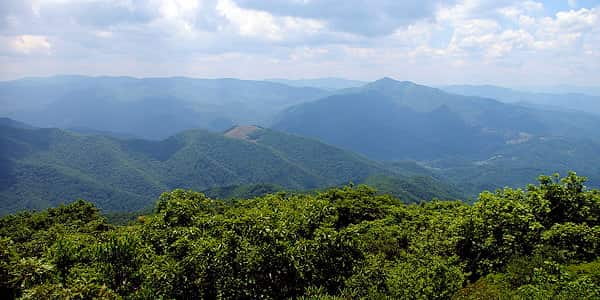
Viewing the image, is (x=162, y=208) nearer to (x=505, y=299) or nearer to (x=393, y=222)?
(x=393, y=222)

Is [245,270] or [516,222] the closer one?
[245,270]

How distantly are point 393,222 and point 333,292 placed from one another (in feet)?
53.1

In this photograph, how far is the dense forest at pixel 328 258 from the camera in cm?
1800

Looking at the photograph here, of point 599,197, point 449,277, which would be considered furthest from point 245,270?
point 599,197

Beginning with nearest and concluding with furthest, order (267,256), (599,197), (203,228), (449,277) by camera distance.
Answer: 1. (449,277)
2. (267,256)
3. (203,228)
4. (599,197)

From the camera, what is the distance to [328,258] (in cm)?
2228

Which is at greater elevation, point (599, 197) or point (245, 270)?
point (599, 197)

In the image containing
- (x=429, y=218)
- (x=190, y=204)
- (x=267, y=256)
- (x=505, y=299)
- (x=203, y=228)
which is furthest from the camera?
(x=429, y=218)

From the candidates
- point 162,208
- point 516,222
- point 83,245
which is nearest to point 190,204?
point 162,208

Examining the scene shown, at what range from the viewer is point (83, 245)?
1009 inches

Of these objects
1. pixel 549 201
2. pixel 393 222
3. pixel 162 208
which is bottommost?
pixel 393 222

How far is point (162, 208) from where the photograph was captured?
31672mm

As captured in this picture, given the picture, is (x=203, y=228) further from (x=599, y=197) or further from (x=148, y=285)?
(x=599, y=197)

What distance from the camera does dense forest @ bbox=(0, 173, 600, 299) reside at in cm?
1800
